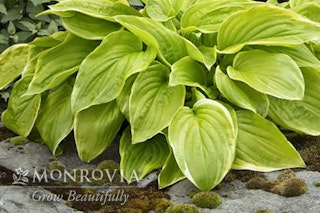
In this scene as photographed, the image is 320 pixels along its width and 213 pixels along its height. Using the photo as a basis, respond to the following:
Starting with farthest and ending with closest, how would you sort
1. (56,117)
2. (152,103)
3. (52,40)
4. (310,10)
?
(310,10) → (52,40) → (56,117) → (152,103)

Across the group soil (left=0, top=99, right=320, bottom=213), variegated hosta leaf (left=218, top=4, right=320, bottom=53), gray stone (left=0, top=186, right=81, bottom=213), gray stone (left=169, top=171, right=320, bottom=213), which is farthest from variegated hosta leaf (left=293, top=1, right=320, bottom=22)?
gray stone (left=0, top=186, right=81, bottom=213)

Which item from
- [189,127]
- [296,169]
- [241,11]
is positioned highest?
[241,11]

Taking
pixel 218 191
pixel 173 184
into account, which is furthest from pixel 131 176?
pixel 218 191

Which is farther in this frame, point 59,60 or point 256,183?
point 59,60

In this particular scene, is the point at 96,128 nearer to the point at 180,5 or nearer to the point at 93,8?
the point at 93,8

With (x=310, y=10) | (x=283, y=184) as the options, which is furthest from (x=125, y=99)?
(x=310, y=10)

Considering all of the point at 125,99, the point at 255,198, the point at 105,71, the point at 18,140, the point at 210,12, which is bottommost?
the point at 18,140

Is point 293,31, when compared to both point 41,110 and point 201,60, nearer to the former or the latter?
point 201,60
